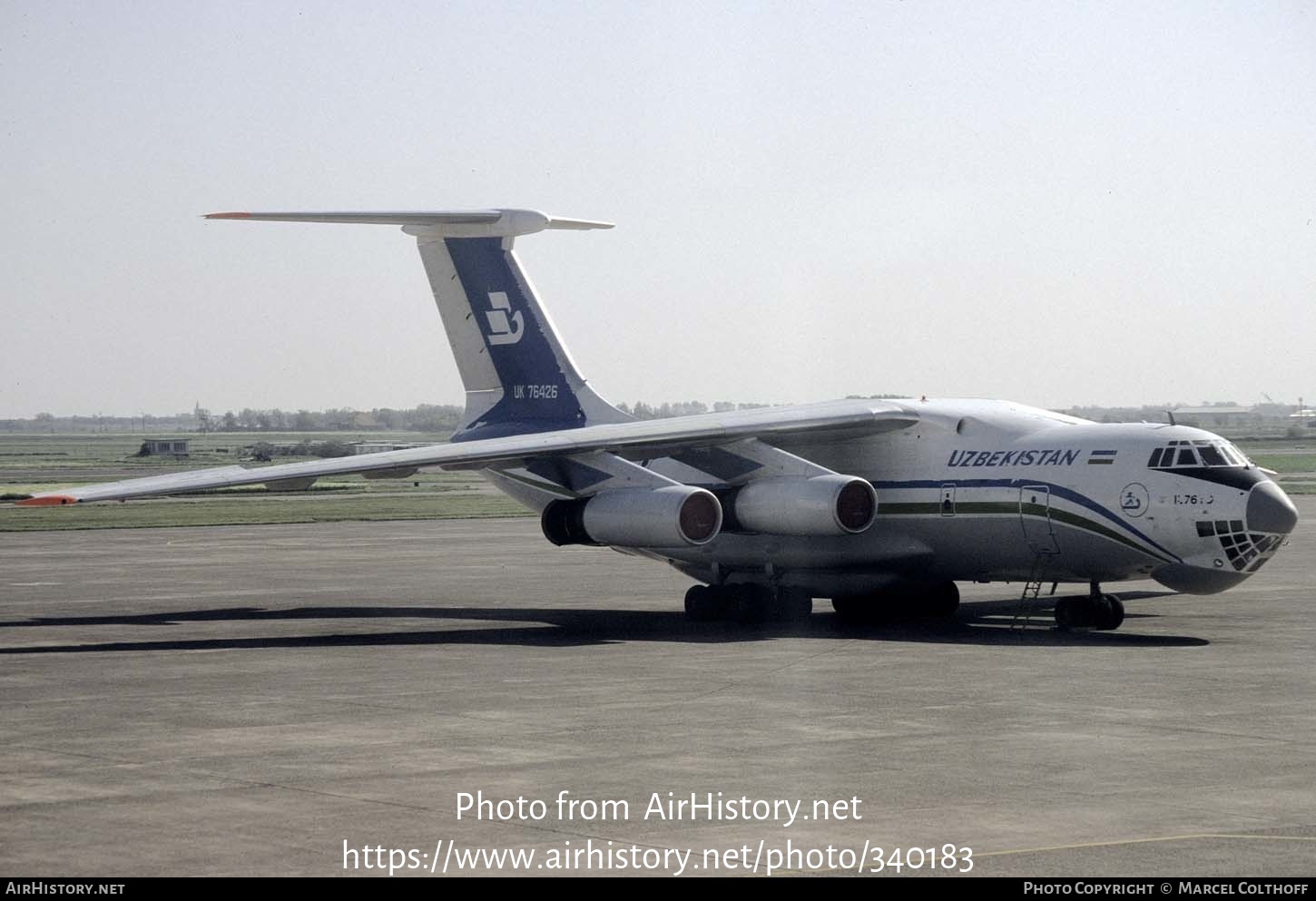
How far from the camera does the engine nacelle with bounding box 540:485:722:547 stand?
917 inches

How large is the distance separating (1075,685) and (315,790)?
27.1 ft

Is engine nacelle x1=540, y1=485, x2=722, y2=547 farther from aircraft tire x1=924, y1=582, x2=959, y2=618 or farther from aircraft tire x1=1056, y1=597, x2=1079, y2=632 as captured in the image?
aircraft tire x1=1056, y1=597, x2=1079, y2=632

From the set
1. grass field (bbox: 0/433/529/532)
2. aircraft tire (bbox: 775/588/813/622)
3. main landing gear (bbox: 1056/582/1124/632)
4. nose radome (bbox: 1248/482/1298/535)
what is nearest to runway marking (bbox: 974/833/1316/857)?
nose radome (bbox: 1248/482/1298/535)

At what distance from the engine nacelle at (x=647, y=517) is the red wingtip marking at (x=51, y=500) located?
6.71 meters

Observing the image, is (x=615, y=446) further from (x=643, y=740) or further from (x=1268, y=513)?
(x=643, y=740)

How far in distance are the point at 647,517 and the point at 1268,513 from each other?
7.90 m

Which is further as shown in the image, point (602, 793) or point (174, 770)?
point (174, 770)

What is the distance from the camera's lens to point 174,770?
12547 millimetres

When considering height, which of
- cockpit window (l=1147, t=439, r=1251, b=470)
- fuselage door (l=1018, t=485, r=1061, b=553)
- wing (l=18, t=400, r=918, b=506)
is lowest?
fuselage door (l=1018, t=485, r=1061, b=553)

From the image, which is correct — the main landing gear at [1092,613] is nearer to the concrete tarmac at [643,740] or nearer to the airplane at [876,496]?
the airplane at [876,496]

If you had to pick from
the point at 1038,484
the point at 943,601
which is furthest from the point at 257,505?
the point at 1038,484

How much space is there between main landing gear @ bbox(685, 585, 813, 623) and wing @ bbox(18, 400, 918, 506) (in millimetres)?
1834
